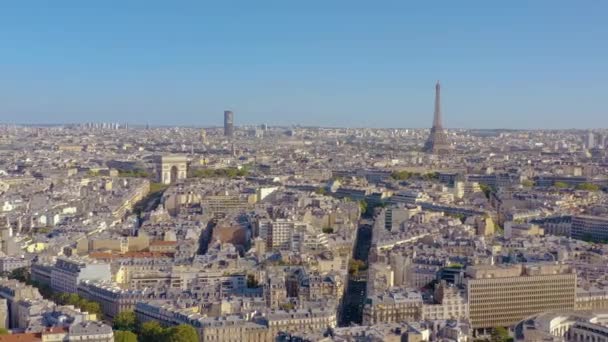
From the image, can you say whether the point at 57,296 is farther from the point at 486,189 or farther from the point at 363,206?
the point at 486,189

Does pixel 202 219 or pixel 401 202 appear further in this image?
pixel 401 202

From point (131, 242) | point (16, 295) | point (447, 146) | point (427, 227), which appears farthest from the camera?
point (447, 146)

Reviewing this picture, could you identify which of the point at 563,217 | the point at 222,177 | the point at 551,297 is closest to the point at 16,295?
the point at 551,297

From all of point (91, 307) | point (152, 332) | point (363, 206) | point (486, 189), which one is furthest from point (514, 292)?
point (486, 189)

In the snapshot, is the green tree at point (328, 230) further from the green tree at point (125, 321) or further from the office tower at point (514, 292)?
the green tree at point (125, 321)

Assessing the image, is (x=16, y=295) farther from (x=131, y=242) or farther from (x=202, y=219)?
(x=202, y=219)

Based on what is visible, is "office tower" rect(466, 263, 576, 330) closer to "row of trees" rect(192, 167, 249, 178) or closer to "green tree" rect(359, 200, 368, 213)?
"green tree" rect(359, 200, 368, 213)

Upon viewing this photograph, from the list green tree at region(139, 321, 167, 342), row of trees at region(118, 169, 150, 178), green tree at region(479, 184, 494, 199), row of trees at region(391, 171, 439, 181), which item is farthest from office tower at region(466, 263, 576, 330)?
row of trees at region(118, 169, 150, 178)

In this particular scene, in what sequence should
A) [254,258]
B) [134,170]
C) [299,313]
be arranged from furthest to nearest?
[134,170]
[254,258]
[299,313]
